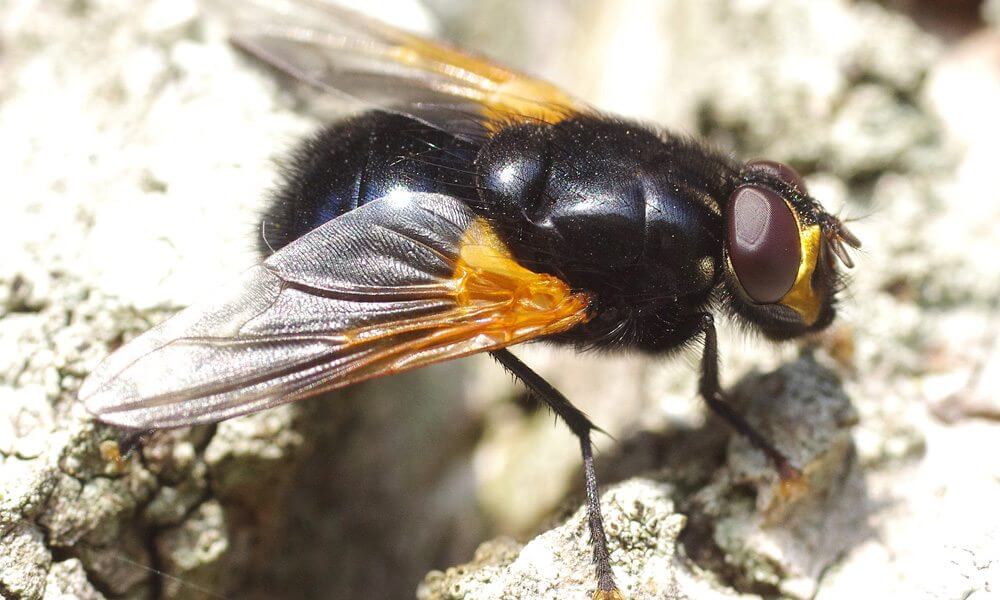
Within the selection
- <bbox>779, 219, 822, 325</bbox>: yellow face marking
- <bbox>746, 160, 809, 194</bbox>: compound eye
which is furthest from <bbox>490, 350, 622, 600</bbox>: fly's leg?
<bbox>746, 160, 809, 194</bbox>: compound eye

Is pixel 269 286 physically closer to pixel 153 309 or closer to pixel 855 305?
pixel 153 309

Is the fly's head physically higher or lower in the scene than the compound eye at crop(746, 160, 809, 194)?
lower

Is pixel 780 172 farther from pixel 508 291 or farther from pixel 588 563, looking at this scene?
pixel 588 563

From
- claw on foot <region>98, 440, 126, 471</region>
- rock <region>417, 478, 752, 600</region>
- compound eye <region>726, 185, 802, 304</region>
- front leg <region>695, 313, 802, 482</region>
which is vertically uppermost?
compound eye <region>726, 185, 802, 304</region>

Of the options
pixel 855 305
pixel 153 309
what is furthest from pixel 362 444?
pixel 855 305

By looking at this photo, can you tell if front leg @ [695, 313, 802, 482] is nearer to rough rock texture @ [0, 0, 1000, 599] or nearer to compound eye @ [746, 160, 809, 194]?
rough rock texture @ [0, 0, 1000, 599]

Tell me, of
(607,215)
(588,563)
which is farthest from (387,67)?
(588,563)

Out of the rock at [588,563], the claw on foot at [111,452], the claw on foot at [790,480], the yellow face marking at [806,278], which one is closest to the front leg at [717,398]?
the claw on foot at [790,480]
